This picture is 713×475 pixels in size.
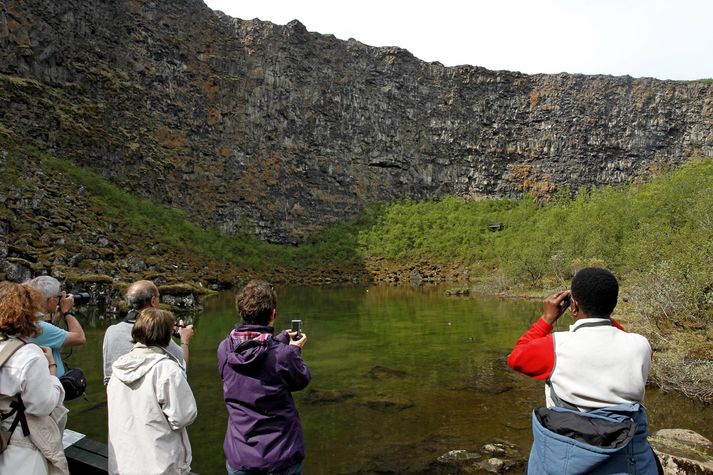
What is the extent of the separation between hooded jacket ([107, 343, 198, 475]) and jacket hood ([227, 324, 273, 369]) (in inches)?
13.2

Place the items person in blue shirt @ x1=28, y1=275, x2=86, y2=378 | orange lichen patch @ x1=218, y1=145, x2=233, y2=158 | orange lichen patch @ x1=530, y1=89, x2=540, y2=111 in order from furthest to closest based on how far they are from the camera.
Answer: orange lichen patch @ x1=530, y1=89, x2=540, y2=111 → orange lichen patch @ x1=218, y1=145, x2=233, y2=158 → person in blue shirt @ x1=28, y1=275, x2=86, y2=378

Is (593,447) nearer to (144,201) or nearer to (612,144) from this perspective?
(144,201)

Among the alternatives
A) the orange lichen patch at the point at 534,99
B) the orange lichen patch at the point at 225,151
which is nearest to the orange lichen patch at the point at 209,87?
the orange lichen patch at the point at 225,151

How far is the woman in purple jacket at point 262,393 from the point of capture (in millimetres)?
3184

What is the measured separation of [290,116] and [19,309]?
150 feet

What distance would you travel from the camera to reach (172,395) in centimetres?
300

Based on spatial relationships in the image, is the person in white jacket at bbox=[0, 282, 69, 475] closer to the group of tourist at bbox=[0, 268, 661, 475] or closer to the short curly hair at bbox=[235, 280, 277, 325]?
the group of tourist at bbox=[0, 268, 661, 475]

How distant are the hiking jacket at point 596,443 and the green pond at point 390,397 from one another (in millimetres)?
4191

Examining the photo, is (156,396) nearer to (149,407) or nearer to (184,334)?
(149,407)

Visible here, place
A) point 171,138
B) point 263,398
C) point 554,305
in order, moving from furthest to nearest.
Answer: point 171,138 → point 263,398 → point 554,305

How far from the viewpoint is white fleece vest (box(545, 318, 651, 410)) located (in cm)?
251

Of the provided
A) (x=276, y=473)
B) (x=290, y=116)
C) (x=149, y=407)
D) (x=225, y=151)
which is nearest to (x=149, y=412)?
(x=149, y=407)

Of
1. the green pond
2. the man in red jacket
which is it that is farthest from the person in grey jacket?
the man in red jacket

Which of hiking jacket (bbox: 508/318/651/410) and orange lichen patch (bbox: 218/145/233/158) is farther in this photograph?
orange lichen patch (bbox: 218/145/233/158)
